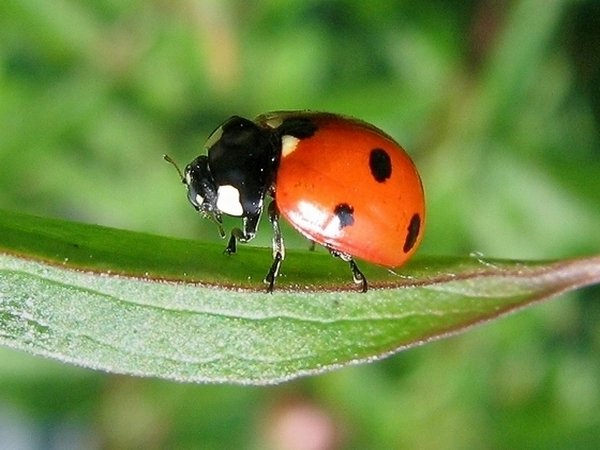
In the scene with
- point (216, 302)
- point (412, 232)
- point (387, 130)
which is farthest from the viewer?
point (387, 130)

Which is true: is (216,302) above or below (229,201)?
above

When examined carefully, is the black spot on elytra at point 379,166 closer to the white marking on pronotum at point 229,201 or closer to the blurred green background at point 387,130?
the white marking on pronotum at point 229,201

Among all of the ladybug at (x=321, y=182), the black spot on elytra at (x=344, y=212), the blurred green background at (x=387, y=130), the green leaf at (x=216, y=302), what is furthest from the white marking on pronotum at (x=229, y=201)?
the blurred green background at (x=387, y=130)

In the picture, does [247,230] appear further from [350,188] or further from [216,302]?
[216,302]

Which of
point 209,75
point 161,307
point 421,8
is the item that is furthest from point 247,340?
point 421,8

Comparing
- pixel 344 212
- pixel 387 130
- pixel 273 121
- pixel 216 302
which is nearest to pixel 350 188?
pixel 344 212

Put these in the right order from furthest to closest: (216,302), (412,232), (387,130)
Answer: (387,130)
(412,232)
(216,302)

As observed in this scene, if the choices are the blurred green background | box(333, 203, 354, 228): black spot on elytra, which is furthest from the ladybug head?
the blurred green background

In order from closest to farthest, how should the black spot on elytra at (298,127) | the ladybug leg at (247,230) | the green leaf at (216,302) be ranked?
the green leaf at (216,302) → the ladybug leg at (247,230) → the black spot on elytra at (298,127)
